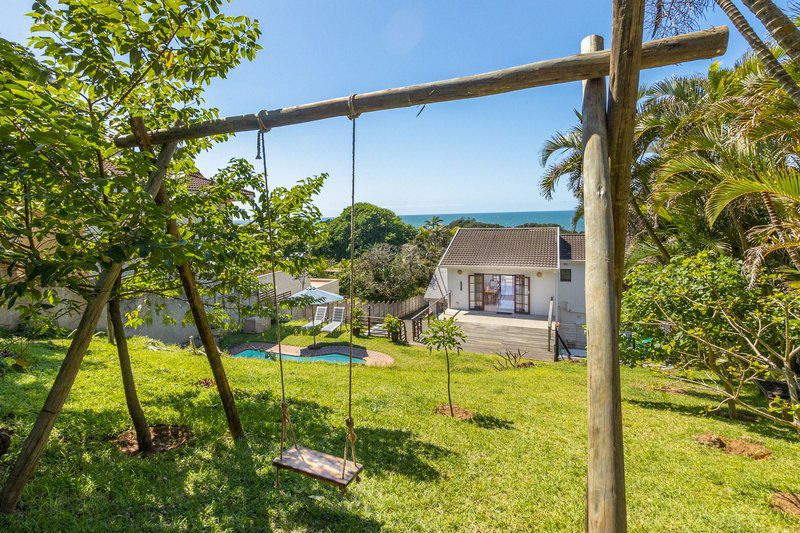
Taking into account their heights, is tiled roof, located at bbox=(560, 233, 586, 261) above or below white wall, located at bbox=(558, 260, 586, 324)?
above

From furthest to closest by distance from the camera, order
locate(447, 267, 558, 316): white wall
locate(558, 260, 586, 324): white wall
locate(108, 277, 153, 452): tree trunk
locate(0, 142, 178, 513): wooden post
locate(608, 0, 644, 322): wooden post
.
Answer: locate(558, 260, 586, 324): white wall < locate(447, 267, 558, 316): white wall < locate(108, 277, 153, 452): tree trunk < locate(0, 142, 178, 513): wooden post < locate(608, 0, 644, 322): wooden post

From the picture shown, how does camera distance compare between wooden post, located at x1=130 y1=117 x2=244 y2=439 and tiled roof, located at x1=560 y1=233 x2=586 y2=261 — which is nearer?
wooden post, located at x1=130 y1=117 x2=244 y2=439

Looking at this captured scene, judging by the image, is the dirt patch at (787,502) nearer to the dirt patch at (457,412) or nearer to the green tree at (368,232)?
the dirt patch at (457,412)

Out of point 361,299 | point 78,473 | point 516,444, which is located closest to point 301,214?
point 78,473

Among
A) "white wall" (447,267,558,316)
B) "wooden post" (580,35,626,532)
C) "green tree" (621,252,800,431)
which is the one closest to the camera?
"wooden post" (580,35,626,532)

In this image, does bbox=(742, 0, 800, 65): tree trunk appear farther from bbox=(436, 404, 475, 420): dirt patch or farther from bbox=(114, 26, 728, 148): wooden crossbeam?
bbox=(436, 404, 475, 420): dirt patch

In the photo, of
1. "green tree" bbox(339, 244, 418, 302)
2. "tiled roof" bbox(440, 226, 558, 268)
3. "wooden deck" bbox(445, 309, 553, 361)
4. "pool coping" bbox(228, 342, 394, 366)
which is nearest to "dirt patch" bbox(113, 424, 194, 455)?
"pool coping" bbox(228, 342, 394, 366)

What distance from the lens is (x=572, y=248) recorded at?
21.5 metres

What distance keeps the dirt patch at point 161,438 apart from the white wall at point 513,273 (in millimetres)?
16841

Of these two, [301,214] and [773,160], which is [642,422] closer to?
[773,160]

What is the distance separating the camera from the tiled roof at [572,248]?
2058 centimetres

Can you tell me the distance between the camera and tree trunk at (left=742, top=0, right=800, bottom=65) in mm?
2863

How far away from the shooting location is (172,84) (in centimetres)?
418

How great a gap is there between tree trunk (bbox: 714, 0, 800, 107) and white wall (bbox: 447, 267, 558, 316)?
15.3 meters
